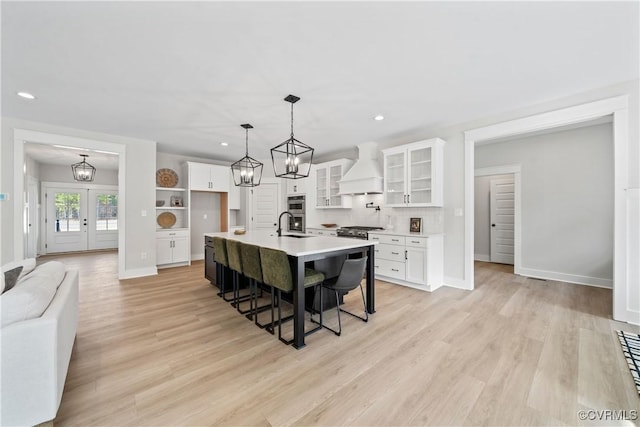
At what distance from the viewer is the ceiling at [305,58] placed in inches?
73.0

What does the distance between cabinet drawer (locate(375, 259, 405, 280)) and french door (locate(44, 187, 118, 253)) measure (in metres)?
8.70

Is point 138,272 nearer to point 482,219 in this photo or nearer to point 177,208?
point 177,208

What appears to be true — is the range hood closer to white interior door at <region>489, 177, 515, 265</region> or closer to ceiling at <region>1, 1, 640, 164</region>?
ceiling at <region>1, 1, 640, 164</region>

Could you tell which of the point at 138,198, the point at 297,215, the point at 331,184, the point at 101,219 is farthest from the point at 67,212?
the point at 331,184

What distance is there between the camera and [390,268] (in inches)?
175

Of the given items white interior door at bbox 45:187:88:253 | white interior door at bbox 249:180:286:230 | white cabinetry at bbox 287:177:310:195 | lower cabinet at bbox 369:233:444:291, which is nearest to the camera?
Result: lower cabinet at bbox 369:233:444:291

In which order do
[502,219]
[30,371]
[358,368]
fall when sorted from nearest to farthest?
[30,371], [358,368], [502,219]

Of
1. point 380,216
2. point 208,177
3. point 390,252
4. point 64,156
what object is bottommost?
point 390,252

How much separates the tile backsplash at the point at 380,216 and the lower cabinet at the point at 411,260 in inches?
14.9

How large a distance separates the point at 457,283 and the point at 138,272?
5.71 meters

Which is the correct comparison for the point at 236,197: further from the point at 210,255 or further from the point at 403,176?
the point at 403,176

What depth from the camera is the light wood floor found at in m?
1.62

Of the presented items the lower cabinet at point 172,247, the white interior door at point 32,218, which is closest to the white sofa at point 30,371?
the lower cabinet at point 172,247

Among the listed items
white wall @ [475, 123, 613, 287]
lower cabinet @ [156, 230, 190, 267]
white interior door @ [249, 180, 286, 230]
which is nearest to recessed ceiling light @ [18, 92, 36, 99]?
lower cabinet @ [156, 230, 190, 267]
